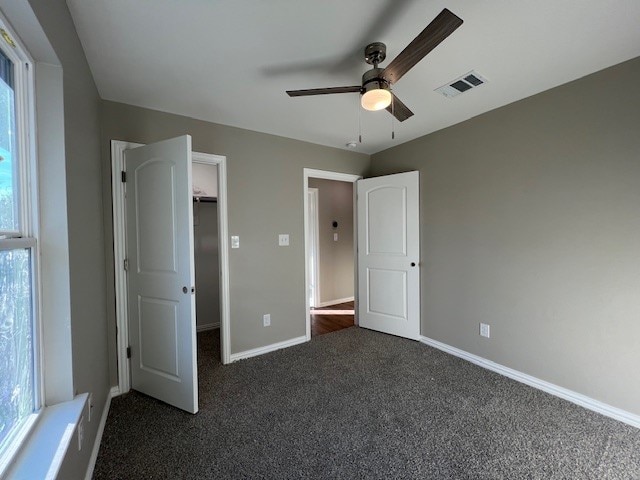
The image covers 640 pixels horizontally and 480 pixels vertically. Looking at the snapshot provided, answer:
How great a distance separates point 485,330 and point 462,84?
6.90 ft

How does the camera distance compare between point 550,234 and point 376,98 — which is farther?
point 550,234

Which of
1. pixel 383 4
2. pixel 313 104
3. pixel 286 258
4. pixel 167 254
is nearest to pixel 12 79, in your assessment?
pixel 167 254

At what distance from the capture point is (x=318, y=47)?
1.56m

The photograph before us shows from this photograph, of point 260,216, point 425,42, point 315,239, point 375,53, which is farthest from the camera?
point 315,239

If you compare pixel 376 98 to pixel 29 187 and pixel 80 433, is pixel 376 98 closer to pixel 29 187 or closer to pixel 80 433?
pixel 29 187

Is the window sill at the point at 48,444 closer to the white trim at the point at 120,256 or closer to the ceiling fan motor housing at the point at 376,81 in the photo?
the white trim at the point at 120,256

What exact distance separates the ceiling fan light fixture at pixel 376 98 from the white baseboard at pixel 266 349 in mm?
2454

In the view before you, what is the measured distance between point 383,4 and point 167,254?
1967mm

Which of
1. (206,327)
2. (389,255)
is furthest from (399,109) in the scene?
(206,327)

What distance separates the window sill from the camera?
84 cm

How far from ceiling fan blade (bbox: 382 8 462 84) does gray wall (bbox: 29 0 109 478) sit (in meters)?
1.44

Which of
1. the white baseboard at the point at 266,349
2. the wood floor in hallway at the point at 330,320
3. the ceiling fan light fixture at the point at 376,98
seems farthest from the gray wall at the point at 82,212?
the wood floor in hallway at the point at 330,320

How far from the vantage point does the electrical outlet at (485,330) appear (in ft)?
8.04

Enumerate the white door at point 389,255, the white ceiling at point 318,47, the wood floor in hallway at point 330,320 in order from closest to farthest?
the white ceiling at point 318,47, the white door at point 389,255, the wood floor in hallway at point 330,320
